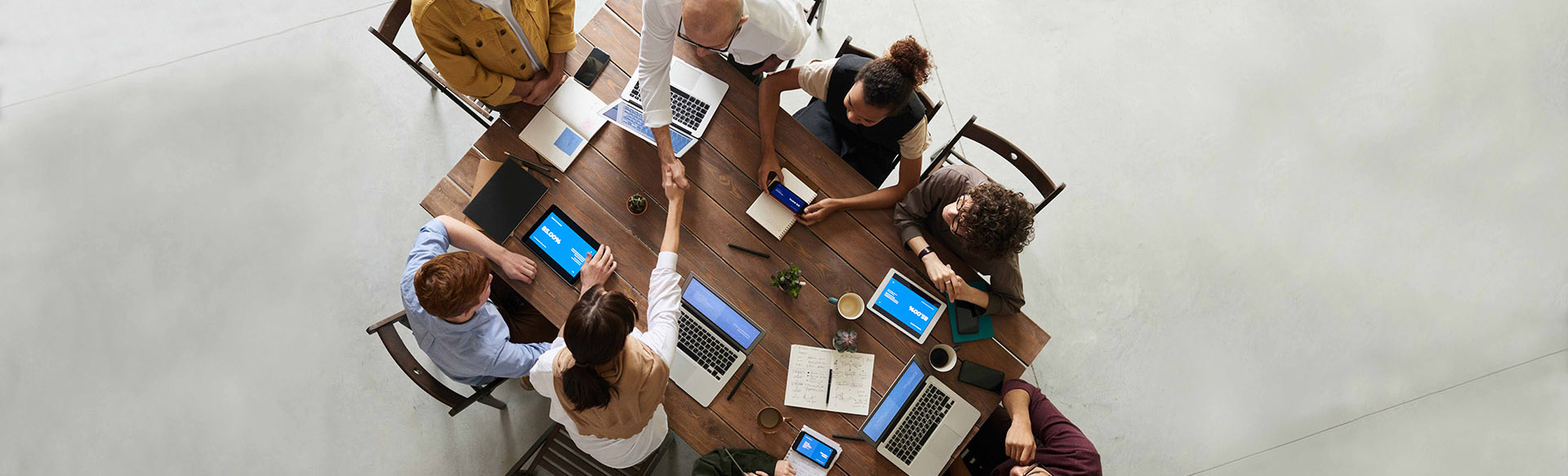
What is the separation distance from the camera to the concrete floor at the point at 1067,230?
10.5 ft

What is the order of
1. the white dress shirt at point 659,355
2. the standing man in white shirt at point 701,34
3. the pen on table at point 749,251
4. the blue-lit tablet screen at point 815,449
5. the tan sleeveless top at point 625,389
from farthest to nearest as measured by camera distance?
the pen on table at point 749,251
the blue-lit tablet screen at point 815,449
the standing man in white shirt at point 701,34
the white dress shirt at point 659,355
the tan sleeveless top at point 625,389

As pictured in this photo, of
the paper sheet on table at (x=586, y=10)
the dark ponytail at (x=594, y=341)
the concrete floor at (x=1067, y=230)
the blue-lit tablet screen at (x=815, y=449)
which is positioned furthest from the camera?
the paper sheet on table at (x=586, y=10)

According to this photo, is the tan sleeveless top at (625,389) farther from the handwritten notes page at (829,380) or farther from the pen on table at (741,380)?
the handwritten notes page at (829,380)

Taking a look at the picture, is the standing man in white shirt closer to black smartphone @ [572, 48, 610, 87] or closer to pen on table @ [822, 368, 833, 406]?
black smartphone @ [572, 48, 610, 87]

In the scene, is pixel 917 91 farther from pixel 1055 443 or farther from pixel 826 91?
pixel 1055 443

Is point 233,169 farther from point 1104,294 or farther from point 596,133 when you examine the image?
point 1104,294

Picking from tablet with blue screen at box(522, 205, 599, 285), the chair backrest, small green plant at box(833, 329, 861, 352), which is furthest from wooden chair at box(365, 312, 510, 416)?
the chair backrest

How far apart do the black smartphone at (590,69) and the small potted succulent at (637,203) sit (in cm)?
46

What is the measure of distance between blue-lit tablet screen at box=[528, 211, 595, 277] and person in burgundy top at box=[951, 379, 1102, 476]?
1505 mm

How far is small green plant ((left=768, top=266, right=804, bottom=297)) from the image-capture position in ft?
7.63

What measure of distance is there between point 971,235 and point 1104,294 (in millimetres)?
1661

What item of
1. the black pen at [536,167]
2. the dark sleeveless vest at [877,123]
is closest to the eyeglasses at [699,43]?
the dark sleeveless vest at [877,123]

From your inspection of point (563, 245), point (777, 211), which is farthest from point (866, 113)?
point (563, 245)

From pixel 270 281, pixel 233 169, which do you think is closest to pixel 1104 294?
pixel 270 281
